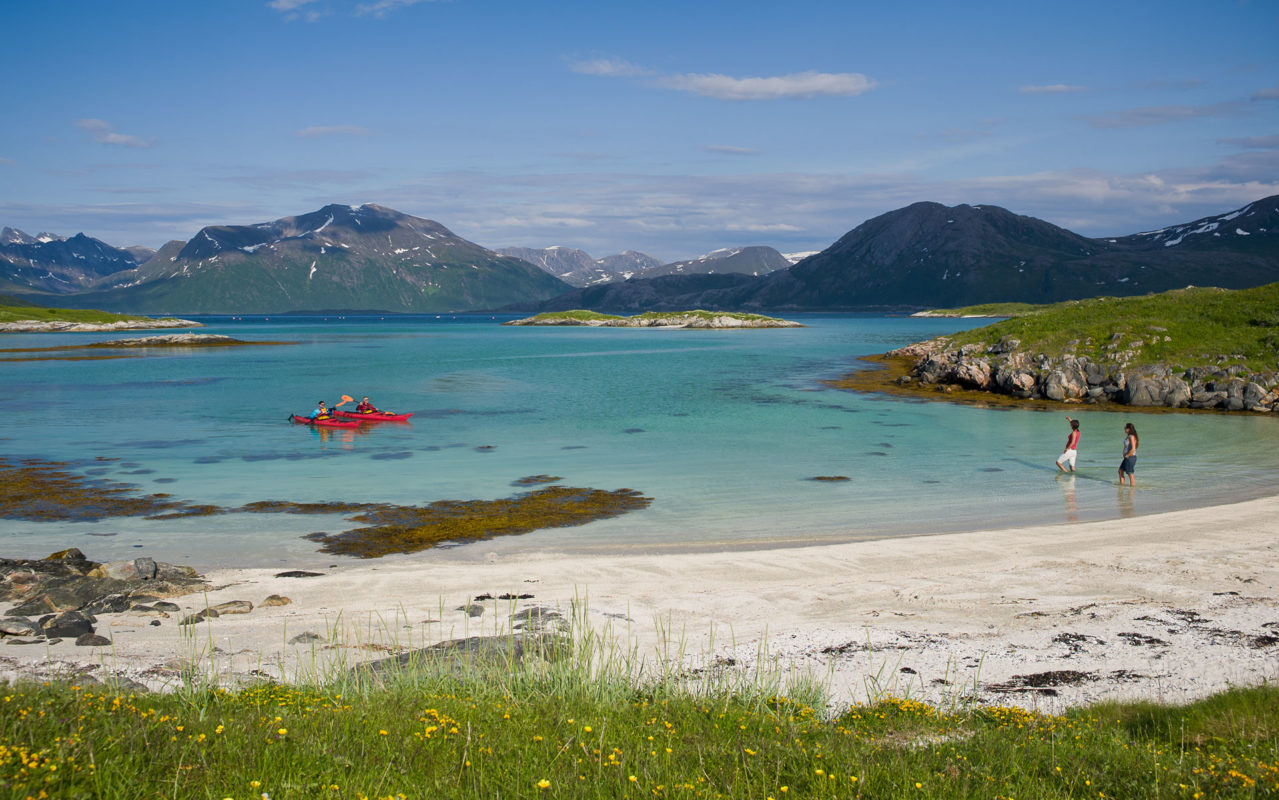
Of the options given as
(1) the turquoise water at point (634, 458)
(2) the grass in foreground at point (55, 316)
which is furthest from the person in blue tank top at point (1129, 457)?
(2) the grass in foreground at point (55, 316)

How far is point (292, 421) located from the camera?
43125 millimetres

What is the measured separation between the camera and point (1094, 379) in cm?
4822

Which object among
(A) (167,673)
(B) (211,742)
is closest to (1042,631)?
(B) (211,742)

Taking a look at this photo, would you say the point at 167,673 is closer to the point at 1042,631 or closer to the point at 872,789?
the point at 872,789

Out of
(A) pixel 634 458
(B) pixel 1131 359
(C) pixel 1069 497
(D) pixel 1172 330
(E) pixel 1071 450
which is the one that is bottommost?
(A) pixel 634 458

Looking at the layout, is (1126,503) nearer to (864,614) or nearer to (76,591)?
(864,614)

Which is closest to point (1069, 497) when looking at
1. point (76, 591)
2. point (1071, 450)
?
point (1071, 450)

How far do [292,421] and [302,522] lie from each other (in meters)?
23.2

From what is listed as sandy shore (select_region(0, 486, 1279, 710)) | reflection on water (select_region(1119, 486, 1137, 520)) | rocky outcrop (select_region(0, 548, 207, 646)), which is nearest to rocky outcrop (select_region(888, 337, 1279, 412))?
reflection on water (select_region(1119, 486, 1137, 520))

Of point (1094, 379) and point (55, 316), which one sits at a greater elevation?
point (55, 316)

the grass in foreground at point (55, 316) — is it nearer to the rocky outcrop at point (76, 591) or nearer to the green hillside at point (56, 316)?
the green hillside at point (56, 316)

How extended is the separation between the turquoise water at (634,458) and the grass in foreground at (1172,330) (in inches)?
302

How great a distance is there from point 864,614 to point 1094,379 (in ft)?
138

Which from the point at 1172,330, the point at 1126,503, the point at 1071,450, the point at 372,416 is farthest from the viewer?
the point at 1172,330
